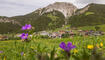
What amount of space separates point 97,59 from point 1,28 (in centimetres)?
8306

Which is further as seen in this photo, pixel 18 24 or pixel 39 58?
pixel 18 24

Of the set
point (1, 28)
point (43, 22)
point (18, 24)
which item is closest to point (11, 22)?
point (18, 24)

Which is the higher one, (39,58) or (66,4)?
(66,4)

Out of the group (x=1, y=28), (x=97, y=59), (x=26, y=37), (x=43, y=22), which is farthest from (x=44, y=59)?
(x=1, y=28)

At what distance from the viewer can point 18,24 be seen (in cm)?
9138

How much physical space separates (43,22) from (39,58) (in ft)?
241

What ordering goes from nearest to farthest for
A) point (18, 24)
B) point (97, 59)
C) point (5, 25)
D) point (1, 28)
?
point (97, 59)
point (1, 28)
point (5, 25)
point (18, 24)

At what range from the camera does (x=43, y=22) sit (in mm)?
73812

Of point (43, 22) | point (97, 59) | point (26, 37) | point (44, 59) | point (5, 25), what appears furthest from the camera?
point (5, 25)

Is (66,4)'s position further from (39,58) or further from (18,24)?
(39,58)

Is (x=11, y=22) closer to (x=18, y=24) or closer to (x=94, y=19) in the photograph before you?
(x=18, y=24)

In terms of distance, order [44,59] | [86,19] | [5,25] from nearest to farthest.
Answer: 1. [44,59]
2. [86,19]
3. [5,25]

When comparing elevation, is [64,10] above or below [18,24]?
above

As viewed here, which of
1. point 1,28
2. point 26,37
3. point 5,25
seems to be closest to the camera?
point 26,37
